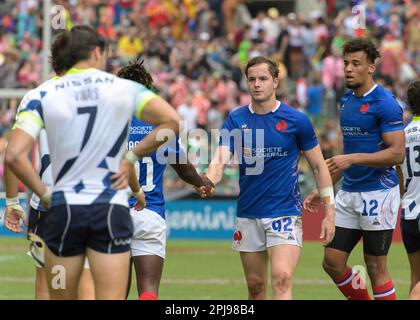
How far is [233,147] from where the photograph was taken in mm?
9711

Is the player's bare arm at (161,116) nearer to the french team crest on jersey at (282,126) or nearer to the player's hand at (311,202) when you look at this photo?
the french team crest on jersey at (282,126)

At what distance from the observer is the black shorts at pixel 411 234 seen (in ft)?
33.6

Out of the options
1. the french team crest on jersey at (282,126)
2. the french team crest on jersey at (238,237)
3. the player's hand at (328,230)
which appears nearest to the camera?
the player's hand at (328,230)

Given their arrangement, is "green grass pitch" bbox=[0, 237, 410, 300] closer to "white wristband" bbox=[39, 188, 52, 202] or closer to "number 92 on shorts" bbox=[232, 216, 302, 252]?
"number 92 on shorts" bbox=[232, 216, 302, 252]

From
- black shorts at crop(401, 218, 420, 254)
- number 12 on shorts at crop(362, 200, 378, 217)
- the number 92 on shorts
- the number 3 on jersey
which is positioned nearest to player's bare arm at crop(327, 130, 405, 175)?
number 12 on shorts at crop(362, 200, 378, 217)

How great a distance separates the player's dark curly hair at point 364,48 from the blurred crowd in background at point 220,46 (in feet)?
43.5

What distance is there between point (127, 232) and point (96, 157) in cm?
56

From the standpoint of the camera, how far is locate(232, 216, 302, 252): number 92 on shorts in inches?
Result: 364

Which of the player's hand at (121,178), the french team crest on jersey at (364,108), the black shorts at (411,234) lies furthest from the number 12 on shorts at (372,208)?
the player's hand at (121,178)

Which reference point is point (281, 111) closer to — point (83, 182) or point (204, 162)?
point (83, 182)

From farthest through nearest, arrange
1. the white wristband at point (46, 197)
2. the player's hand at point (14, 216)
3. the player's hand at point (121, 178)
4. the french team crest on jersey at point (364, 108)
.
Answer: the french team crest on jersey at point (364, 108)
the player's hand at point (14, 216)
the white wristband at point (46, 197)
the player's hand at point (121, 178)

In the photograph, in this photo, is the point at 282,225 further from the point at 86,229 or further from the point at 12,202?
the point at 86,229
